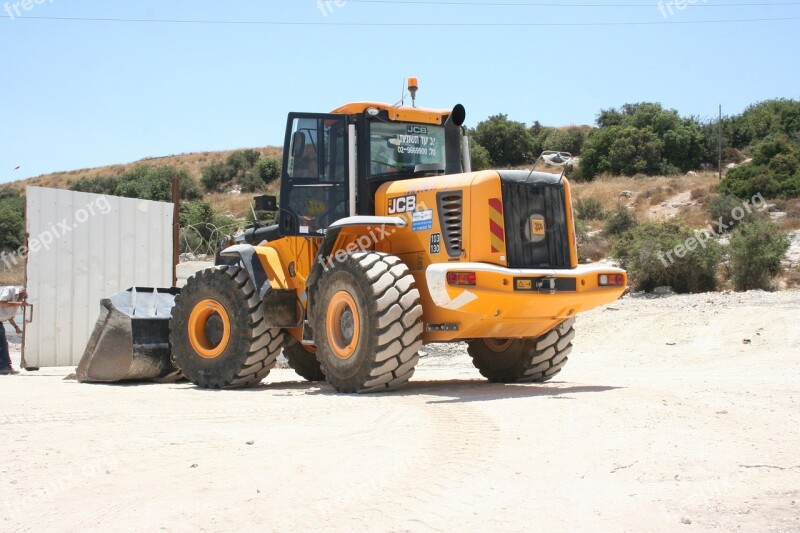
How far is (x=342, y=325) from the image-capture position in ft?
32.7

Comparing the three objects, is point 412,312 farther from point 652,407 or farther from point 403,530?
point 403,530

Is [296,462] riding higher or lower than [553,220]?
lower

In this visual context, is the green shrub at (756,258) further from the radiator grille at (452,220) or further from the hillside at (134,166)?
the hillside at (134,166)

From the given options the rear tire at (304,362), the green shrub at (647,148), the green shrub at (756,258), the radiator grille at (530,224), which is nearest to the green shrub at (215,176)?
the green shrub at (647,148)

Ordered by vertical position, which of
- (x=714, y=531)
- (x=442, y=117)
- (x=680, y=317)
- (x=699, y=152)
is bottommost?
(x=714, y=531)

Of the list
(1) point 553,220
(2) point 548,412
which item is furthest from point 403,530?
(1) point 553,220

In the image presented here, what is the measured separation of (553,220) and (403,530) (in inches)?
229

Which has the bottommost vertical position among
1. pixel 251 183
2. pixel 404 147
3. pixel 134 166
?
pixel 404 147

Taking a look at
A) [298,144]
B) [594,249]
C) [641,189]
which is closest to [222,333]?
[298,144]

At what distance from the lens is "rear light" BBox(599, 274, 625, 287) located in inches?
379

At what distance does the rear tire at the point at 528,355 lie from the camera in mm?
10836

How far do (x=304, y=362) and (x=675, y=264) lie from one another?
10.9 meters

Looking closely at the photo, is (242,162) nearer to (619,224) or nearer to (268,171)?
(268,171)

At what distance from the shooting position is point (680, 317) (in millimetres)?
17375
